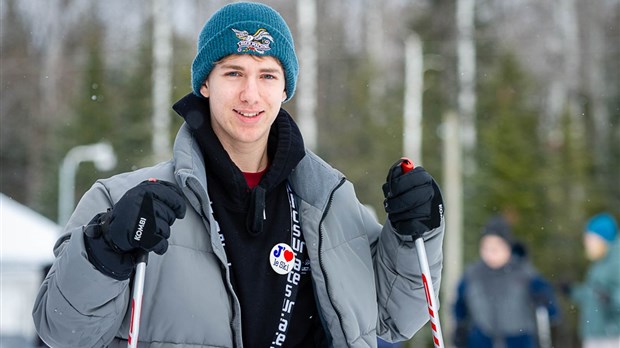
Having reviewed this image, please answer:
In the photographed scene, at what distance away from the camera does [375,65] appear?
2462cm

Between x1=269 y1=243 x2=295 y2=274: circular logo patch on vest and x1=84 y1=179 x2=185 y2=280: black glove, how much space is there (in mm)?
378

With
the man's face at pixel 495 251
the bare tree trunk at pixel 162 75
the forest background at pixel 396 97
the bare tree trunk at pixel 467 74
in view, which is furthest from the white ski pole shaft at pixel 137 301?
the bare tree trunk at pixel 467 74

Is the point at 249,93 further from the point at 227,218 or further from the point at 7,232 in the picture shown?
the point at 7,232

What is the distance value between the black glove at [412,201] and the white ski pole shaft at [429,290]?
41 mm

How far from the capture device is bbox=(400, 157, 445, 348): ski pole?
3.03 metres

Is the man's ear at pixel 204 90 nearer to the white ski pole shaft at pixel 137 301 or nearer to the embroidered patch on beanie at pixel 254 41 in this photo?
the embroidered patch on beanie at pixel 254 41

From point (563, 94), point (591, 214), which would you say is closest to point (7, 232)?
point (591, 214)

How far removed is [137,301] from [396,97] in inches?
882

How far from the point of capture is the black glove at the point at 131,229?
8.45ft

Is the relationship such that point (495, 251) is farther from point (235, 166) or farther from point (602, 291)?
point (235, 166)

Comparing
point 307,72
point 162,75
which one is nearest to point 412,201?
point 307,72

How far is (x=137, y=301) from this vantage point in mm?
2643

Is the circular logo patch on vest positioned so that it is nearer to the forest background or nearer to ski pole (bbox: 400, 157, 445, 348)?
ski pole (bbox: 400, 157, 445, 348)

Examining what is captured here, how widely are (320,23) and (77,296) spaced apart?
23480 millimetres
